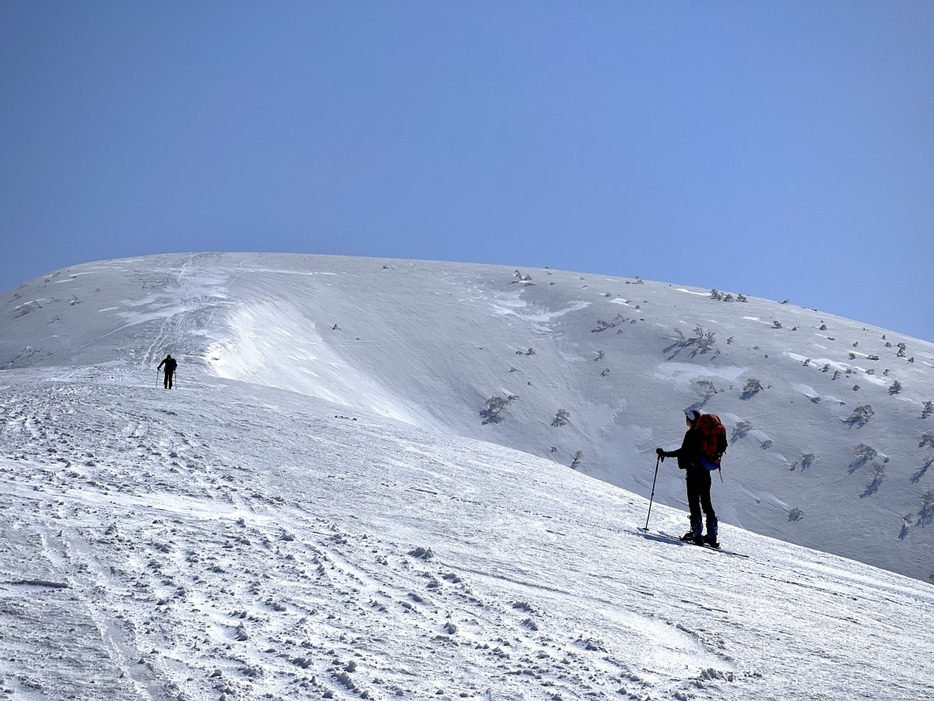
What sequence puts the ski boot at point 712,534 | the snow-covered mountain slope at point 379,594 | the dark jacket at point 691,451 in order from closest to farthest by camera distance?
the snow-covered mountain slope at point 379,594 → the ski boot at point 712,534 → the dark jacket at point 691,451

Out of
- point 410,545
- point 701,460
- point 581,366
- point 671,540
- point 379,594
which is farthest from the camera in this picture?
point 581,366

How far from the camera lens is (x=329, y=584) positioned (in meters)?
5.80

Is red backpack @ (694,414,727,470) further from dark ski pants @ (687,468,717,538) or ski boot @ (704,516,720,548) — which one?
ski boot @ (704,516,720,548)

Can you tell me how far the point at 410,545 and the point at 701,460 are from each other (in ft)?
14.3

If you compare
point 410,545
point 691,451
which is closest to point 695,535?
point 691,451

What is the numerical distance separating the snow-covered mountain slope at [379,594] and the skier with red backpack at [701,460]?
67 centimetres

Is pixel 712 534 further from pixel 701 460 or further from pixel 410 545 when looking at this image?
pixel 410 545

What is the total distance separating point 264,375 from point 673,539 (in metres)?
19.1

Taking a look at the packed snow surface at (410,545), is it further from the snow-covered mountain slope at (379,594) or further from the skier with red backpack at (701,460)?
the skier with red backpack at (701,460)

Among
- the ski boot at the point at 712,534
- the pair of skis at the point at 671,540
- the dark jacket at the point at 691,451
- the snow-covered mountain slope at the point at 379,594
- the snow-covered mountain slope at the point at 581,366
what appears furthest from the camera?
the snow-covered mountain slope at the point at 581,366

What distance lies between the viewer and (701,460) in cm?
993

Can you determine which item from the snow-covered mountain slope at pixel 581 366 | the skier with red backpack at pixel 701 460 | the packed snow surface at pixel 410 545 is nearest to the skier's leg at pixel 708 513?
the skier with red backpack at pixel 701 460

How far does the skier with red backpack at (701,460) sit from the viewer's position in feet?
32.4

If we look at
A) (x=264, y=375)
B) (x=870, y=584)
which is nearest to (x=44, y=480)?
(x=870, y=584)
